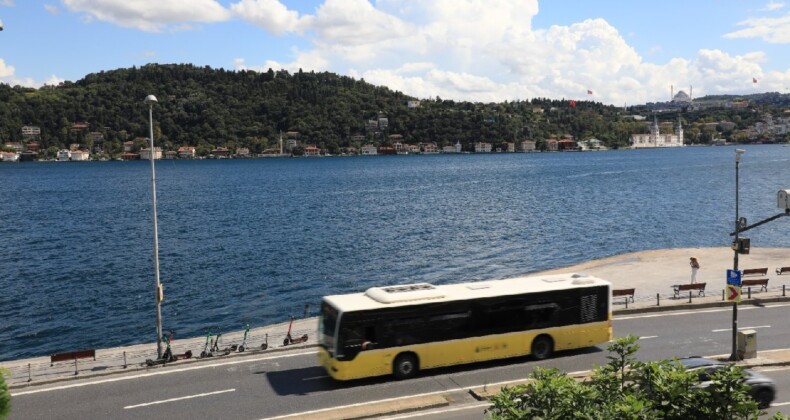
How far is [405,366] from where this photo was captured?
862 inches

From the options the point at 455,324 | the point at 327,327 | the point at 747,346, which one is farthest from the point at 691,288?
the point at 327,327

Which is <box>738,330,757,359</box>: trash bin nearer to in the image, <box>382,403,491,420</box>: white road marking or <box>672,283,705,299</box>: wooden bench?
<box>672,283,705,299</box>: wooden bench

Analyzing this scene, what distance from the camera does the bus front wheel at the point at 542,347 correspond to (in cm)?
2366

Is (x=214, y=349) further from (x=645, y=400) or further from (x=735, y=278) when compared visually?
(x=645, y=400)

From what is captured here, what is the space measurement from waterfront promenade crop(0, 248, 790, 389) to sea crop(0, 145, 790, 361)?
7753 millimetres

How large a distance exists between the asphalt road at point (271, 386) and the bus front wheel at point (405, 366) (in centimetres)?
26

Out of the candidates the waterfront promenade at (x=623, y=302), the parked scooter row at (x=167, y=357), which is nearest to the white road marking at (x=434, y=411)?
the waterfront promenade at (x=623, y=302)

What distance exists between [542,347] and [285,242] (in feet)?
172

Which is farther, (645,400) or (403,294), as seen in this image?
(403,294)

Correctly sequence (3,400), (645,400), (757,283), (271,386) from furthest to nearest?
1. (757,283)
2. (271,386)
3. (645,400)
4. (3,400)

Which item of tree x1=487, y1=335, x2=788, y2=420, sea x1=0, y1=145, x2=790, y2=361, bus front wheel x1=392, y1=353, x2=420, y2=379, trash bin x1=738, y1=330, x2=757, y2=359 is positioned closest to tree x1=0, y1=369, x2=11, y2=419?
tree x1=487, y1=335, x2=788, y2=420

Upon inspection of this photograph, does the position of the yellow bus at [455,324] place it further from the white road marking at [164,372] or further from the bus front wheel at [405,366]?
the white road marking at [164,372]

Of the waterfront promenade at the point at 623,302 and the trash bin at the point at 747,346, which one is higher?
the trash bin at the point at 747,346

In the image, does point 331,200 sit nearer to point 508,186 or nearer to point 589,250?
point 508,186
